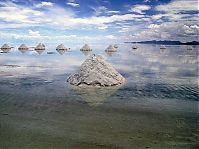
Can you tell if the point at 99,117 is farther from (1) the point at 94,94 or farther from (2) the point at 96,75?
(2) the point at 96,75

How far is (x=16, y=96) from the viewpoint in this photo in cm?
1405

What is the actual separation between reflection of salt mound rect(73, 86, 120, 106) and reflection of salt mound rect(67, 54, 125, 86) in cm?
72

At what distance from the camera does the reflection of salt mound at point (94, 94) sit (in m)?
13.0

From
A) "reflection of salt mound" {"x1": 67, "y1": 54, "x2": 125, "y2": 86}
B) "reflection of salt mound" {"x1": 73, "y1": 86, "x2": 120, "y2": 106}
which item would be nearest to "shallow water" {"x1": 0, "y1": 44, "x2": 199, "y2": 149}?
"reflection of salt mound" {"x1": 73, "y1": 86, "x2": 120, "y2": 106}

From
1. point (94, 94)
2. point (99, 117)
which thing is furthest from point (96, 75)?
point (99, 117)

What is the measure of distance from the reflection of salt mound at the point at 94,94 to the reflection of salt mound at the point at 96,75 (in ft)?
2.35

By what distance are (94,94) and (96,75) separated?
2.59 meters

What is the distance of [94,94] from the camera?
14398 millimetres

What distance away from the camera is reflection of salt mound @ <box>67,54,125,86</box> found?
16625mm

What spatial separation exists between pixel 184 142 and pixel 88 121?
3321 mm

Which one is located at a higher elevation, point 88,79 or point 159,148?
point 88,79

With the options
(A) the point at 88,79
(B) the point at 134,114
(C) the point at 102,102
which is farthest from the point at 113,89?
(B) the point at 134,114

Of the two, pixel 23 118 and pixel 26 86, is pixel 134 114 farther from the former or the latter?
pixel 26 86

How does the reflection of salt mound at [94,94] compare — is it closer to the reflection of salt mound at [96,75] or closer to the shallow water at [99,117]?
the shallow water at [99,117]
